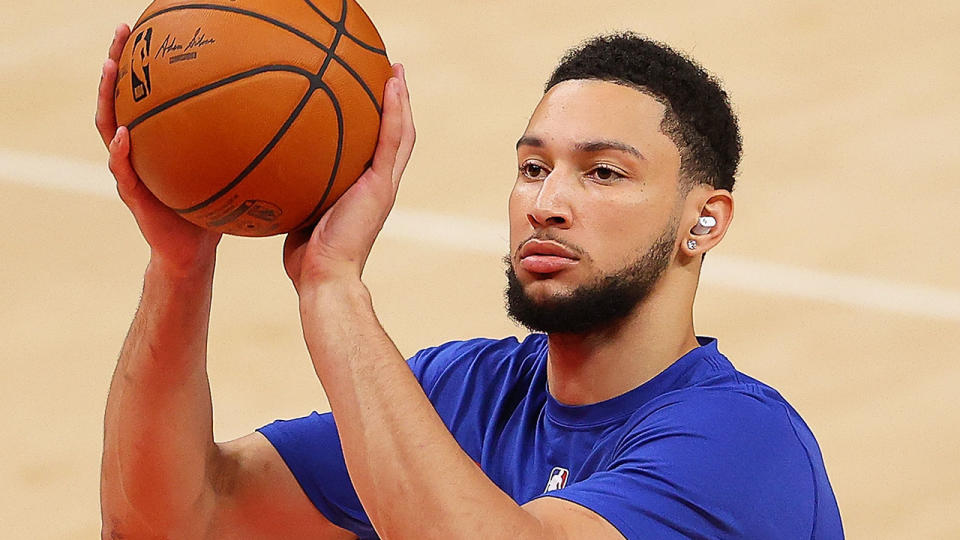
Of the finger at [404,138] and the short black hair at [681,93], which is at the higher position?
the short black hair at [681,93]

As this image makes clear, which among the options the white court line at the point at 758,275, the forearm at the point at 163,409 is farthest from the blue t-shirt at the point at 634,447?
the white court line at the point at 758,275

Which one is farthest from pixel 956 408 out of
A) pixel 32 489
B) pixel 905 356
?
pixel 32 489

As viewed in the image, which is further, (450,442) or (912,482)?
(912,482)

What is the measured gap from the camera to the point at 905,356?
20.4ft

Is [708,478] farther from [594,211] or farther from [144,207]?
[144,207]

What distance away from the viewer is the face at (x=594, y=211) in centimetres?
325

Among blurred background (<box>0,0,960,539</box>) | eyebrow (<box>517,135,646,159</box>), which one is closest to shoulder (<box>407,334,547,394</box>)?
eyebrow (<box>517,135,646,159</box>)

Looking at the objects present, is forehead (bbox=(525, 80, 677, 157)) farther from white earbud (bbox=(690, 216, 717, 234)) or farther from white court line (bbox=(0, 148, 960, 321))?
white court line (bbox=(0, 148, 960, 321))

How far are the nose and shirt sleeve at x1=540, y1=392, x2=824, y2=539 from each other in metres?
0.49

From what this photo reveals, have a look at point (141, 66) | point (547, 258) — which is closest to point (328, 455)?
point (547, 258)

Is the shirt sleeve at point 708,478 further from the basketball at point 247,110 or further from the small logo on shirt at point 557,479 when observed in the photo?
the basketball at point 247,110

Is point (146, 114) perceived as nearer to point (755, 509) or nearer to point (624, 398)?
point (624, 398)

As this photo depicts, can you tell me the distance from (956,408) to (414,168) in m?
2.87

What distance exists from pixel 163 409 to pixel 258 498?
1.22 feet
